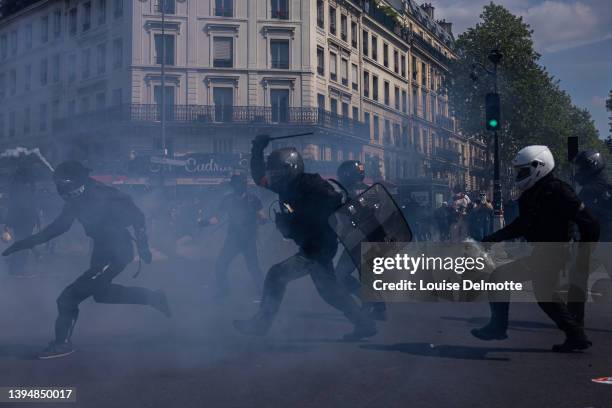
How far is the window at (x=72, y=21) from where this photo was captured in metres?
5.76

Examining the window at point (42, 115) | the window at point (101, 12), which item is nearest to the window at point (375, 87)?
the window at point (42, 115)

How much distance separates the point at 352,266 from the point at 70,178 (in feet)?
8.44

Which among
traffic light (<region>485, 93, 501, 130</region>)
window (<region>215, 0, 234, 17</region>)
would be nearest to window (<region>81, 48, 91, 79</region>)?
traffic light (<region>485, 93, 501, 130</region>)

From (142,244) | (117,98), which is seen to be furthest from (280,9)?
(142,244)

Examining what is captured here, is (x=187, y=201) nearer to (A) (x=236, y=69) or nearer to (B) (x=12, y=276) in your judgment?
(B) (x=12, y=276)

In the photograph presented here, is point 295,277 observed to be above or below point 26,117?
below

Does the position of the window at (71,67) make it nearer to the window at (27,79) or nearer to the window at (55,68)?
the window at (55,68)

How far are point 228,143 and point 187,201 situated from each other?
1322 centimetres

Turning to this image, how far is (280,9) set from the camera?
103 ft

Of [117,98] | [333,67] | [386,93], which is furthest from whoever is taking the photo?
[386,93]

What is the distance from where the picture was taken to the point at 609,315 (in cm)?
650

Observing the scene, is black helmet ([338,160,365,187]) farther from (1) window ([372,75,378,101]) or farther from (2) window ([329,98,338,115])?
(1) window ([372,75,378,101])

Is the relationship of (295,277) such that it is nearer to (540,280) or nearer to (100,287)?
(100,287)

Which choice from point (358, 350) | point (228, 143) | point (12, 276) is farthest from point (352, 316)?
point (228, 143)
